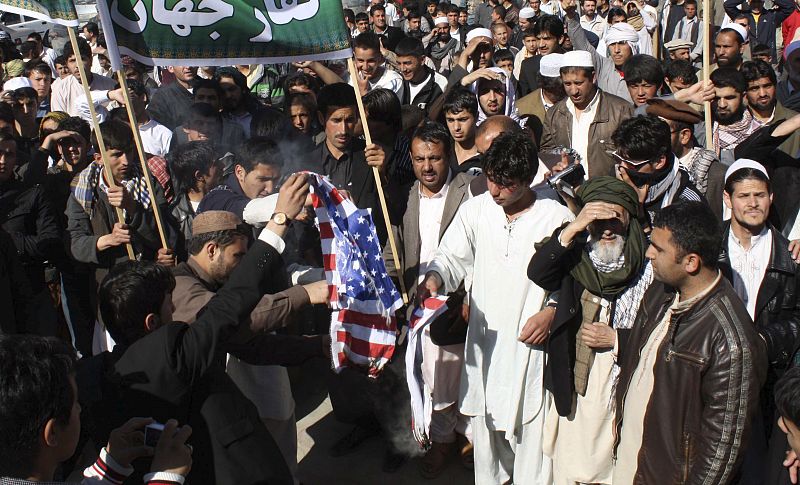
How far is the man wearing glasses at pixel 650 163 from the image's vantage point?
435 cm

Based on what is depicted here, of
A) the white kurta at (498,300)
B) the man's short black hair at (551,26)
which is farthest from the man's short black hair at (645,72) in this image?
the white kurta at (498,300)

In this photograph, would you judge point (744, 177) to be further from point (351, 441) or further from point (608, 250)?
point (351, 441)

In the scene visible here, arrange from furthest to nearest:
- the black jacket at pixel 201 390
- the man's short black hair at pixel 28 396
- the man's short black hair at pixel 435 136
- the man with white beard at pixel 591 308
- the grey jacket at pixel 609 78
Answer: the grey jacket at pixel 609 78 < the man's short black hair at pixel 435 136 < the man with white beard at pixel 591 308 < the black jacket at pixel 201 390 < the man's short black hair at pixel 28 396

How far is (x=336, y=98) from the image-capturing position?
19.1 ft

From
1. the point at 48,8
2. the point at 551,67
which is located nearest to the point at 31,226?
the point at 48,8

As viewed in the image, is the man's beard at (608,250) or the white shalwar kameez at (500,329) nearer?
the man's beard at (608,250)

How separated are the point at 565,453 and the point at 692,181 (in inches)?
72.2

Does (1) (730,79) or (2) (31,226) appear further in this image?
(1) (730,79)

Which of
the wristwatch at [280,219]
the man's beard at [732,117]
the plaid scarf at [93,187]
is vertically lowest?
the plaid scarf at [93,187]

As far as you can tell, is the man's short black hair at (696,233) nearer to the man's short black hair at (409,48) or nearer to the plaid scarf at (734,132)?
the plaid scarf at (734,132)

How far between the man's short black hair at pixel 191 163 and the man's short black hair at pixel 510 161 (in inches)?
85.1

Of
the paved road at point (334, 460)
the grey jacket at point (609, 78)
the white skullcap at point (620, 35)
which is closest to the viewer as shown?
the paved road at point (334, 460)

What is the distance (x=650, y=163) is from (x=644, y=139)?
0.14 m

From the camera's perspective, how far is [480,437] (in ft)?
15.3
